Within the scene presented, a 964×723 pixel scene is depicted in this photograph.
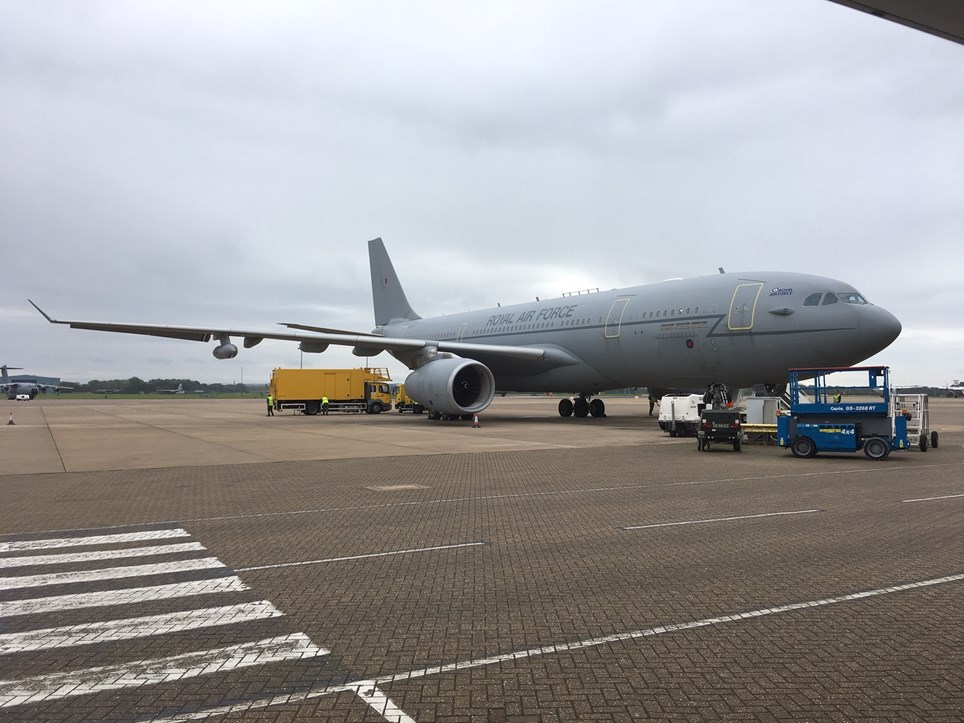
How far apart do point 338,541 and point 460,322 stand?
30347 mm

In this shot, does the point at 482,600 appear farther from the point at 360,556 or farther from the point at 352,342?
the point at 352,342

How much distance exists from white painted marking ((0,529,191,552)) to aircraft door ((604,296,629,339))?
20905mm

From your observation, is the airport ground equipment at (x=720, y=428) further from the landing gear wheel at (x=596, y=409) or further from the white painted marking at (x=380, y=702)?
the landing gear wheel at (x=596, y=409)

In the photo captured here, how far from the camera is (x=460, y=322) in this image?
125 ft

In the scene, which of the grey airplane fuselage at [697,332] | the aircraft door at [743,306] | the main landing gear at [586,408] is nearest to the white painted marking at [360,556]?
the grey airplane fuselage at [697,332]

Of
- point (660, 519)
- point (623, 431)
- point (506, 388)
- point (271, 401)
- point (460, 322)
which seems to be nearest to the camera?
point (660, 519)

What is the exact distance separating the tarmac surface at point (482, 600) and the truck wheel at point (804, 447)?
4542 millimetres

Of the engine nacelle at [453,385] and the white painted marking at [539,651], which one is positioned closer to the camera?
the white painted marking at [539,651]

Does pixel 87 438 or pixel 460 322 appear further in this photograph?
pixel 460 322

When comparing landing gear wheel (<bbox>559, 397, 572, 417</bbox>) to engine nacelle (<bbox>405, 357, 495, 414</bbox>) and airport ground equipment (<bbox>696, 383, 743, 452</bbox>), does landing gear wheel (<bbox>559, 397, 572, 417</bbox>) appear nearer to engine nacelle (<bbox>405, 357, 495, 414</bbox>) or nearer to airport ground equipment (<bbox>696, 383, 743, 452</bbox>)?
engine nacelle (<bbox>405, 357, 495, 414</bbox>)

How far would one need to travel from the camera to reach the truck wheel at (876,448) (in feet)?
54.4

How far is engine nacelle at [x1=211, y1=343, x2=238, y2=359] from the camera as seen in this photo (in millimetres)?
27859

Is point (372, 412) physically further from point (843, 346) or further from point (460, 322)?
point (843, 346)

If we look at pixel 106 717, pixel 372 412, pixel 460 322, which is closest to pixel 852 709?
pixel 106 717
